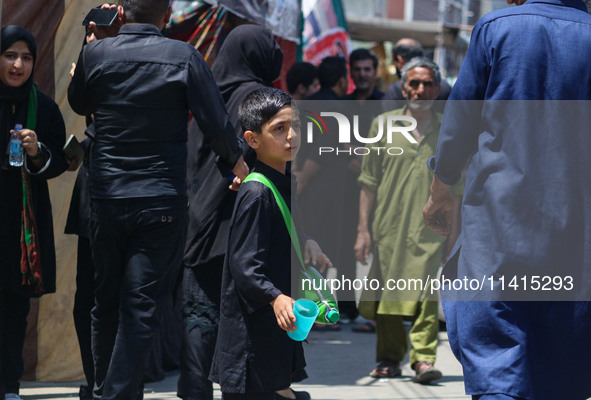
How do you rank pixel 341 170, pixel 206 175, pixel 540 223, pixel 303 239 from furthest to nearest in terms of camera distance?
pixel 341 170 → pixel 206 175 → pixel 303 239 → pixel 540 223

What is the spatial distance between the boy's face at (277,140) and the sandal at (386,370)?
2507 millimetres

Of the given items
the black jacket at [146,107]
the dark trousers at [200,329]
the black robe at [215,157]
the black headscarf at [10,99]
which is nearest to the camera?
the black jacket at [146,107]

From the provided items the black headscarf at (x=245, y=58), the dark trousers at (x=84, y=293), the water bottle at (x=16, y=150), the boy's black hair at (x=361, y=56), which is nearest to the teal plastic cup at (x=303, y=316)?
the black headscarf at (x=245, y=58)

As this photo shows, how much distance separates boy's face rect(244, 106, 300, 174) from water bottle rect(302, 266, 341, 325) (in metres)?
0.46

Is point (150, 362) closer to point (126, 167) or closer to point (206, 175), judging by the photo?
point (206, 175)

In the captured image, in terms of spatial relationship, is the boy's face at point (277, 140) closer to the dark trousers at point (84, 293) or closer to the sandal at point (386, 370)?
the dark trousers at point (84, 293)

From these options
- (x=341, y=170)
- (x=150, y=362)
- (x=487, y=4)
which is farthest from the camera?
(x=487, y=4)

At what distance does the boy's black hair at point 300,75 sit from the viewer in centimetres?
820

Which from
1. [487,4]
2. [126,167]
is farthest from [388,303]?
[487,4]

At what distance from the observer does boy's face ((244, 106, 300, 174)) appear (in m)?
3.88

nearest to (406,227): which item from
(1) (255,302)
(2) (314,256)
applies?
(2) (314,256)

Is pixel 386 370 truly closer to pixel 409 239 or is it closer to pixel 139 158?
pixel 409 239

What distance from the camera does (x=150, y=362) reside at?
560 cm

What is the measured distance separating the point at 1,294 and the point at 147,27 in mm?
1683
